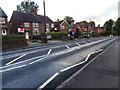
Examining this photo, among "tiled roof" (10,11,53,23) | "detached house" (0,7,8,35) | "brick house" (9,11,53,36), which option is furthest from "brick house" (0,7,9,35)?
"tiled roof" (10,11,53,23)

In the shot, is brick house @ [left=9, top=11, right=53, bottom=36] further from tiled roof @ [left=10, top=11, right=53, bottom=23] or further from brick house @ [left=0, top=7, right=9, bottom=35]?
brick house @ [left=0, top=7, right=9, bottom=35]

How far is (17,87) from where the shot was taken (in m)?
6.75

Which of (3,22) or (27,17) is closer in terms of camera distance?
(3,22)

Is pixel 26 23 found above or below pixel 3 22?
above

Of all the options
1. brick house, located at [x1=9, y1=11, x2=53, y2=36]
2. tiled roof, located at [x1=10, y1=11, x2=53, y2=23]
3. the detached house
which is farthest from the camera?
tiled roof, located at [x1=10, y1=11, x2=53, y2=23]

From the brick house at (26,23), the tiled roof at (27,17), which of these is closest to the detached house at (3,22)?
the brick house at (26,23)

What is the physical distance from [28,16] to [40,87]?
53.2 m

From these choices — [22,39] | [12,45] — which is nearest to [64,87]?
[12,45]

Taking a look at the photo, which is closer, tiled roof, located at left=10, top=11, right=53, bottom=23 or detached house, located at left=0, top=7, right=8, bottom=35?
detached house, located at left=0, top=7, right=8, bottom=35

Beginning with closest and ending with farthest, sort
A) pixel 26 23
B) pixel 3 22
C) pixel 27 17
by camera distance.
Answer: pixel 3 22, pixel 26 23, pixel 27 17

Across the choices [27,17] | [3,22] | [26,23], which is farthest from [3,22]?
[27,17]

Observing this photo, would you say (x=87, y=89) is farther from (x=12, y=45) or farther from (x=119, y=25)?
(x=119, y=25)

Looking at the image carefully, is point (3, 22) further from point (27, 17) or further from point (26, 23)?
point (27, 17)

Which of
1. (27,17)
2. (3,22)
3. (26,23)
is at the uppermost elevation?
(27,17)
